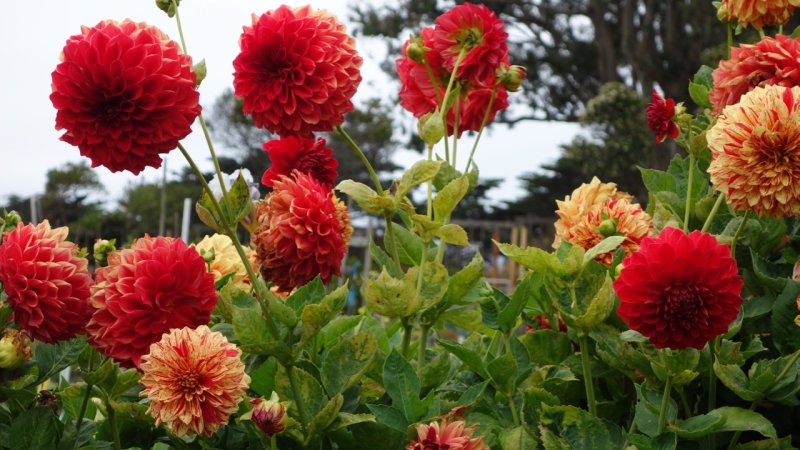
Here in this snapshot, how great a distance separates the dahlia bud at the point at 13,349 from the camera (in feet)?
2.81

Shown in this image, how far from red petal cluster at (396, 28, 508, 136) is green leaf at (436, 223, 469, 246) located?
0.55 ft

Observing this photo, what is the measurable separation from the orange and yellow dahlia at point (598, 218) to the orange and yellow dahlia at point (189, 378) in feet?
1.23

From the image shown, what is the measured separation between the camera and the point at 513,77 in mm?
925

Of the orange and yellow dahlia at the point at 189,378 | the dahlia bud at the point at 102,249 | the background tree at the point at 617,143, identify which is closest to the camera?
the orange and yellow dahlia at the point at 189,378

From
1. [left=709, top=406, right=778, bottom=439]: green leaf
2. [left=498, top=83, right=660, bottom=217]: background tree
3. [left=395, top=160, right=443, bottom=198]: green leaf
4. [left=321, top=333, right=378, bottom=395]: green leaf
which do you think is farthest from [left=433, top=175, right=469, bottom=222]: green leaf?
[left=498, top=83, right=660, bottom=217]: background tree

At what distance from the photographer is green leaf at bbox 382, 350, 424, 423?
2.47ft

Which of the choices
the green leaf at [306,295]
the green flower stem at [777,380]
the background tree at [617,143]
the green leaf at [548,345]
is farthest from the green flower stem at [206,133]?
the background tree at [617,143]

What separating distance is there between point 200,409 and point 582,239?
424 millimetres

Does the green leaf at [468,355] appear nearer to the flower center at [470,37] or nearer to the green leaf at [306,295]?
the green leaf at [306,295]

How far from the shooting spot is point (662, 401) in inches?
30.5

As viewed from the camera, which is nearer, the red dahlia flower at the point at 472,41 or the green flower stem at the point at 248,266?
the green flower stem at the point at 248,266

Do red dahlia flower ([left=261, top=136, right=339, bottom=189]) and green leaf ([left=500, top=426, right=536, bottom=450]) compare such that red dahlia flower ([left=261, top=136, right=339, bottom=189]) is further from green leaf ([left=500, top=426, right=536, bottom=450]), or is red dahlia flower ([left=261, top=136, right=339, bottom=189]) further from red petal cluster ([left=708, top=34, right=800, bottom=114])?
red petal cluster ([left=708, top=34, right=800, bottom=114])

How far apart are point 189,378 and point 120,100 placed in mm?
191

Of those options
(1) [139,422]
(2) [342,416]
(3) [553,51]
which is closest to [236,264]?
(1) [139,422]
